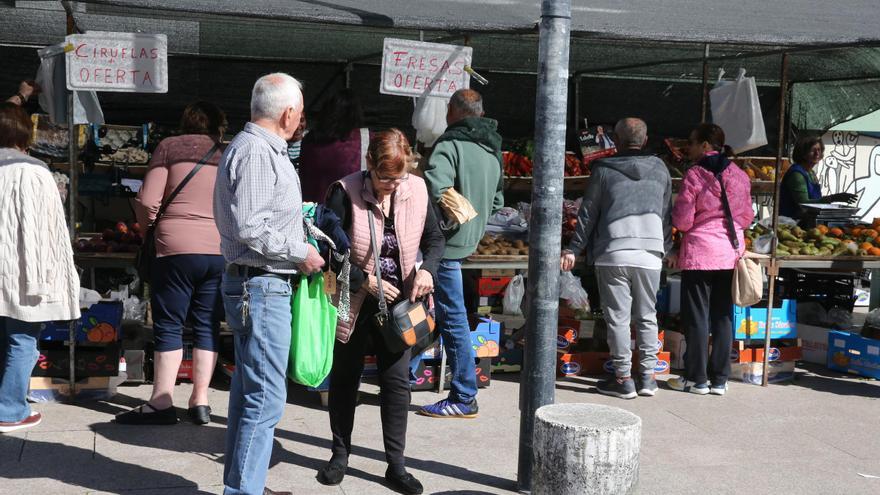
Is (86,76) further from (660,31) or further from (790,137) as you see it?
(790,137)

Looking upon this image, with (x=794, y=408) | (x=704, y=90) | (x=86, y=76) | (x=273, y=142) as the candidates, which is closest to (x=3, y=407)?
(x=86, y=76)

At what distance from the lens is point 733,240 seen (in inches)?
267

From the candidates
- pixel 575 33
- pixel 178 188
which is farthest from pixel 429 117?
pixel 178 188

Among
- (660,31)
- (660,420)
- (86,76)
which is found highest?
(660,31)

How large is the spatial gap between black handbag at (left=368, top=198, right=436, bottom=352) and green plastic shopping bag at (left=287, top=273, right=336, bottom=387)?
1.41ft

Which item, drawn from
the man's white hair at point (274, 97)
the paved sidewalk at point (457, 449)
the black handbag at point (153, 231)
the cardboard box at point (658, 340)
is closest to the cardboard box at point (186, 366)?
the paved sidewalk at point (457, 449)

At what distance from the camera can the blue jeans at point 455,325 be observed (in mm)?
5777

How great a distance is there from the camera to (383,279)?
455 centimetres

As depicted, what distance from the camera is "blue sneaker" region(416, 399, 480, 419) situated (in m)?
5.94

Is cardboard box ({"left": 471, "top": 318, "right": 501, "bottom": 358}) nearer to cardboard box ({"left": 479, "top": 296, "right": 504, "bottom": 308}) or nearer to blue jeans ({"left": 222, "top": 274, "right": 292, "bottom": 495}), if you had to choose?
cardboard box ({"left": 479, "top": 296, "right": 504, "bottom": 308})

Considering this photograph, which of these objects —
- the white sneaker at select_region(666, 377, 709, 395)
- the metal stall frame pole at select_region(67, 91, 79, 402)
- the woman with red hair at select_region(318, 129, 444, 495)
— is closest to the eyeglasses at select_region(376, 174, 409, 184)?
the woman with red hair at select_region(318, 129, 444, 495)

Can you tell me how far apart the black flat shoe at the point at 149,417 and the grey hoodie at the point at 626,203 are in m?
3.02

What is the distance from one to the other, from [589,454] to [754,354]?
4.06 metres

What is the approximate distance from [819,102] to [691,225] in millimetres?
3717
